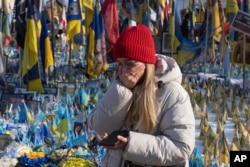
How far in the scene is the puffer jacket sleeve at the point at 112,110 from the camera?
1.75m

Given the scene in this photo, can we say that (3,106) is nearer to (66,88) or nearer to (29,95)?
(29,95)

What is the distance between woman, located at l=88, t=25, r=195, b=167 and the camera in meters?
1.70

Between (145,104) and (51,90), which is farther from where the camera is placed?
(51,90)

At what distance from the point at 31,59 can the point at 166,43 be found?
11.2 ft

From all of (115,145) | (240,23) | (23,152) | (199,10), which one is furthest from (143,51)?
(199,10)

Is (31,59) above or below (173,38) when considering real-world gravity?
below

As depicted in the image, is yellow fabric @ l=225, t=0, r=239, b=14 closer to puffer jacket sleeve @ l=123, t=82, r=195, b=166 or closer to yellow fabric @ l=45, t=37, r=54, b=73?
yellow fabric @ l=45, t=37, r=54, b=73

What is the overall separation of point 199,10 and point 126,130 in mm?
12846

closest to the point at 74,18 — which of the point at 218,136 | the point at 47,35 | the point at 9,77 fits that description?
the point at 47,35

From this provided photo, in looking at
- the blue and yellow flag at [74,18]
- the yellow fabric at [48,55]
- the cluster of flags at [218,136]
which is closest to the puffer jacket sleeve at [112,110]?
the cluster of flags at [218,136]

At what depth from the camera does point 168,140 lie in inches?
67.2

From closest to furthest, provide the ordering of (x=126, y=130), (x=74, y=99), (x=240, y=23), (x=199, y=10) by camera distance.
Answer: (x=126, y=130)
(x=240, y=23)
(x=74, y=99)
(x=199, y=10)

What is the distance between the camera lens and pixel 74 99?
318 inches

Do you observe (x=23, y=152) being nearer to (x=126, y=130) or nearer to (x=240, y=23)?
(x=126, y=130)
